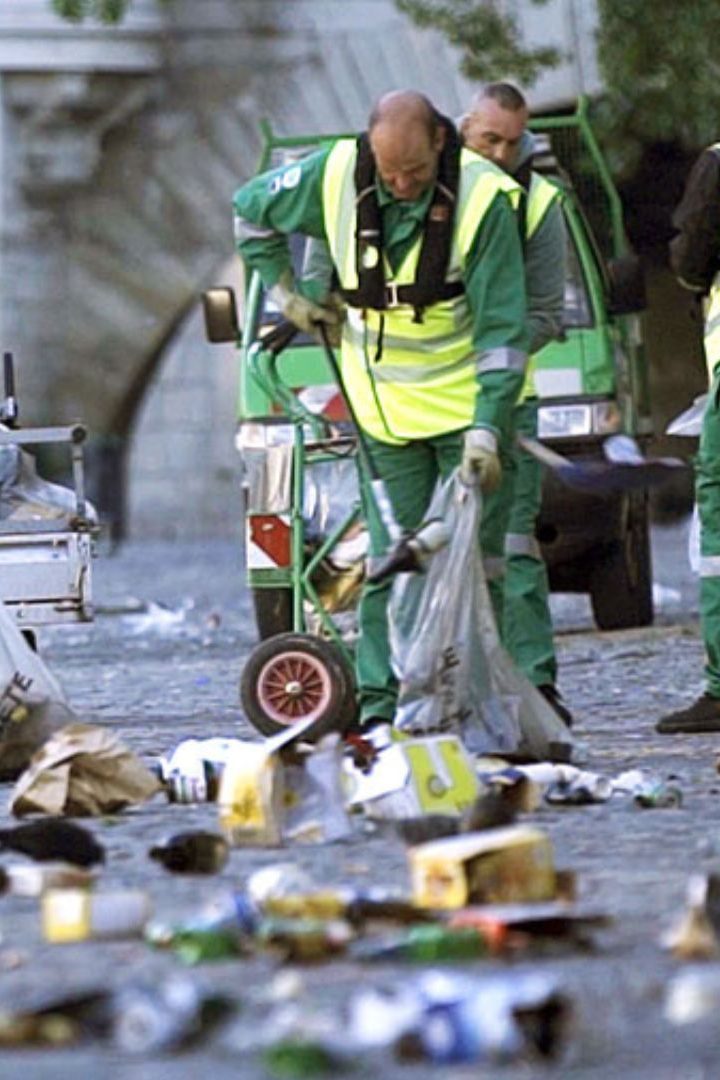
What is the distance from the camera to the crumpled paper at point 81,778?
9.95m

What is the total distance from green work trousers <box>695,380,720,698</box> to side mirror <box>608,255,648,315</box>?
5681 mm

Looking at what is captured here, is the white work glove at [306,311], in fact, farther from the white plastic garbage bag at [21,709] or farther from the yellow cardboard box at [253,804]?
the yellow cardboard box at [253,804]

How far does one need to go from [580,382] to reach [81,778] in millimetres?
8761

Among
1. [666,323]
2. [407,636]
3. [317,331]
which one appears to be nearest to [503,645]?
[407,636]

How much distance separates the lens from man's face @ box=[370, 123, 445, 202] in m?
10.7

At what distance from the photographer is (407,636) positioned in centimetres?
1112

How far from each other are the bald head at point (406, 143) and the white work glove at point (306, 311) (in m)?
0.63

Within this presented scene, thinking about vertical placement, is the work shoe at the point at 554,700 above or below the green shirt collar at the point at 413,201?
below

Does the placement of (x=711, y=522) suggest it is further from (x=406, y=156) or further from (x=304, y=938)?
(x=304, y=938)

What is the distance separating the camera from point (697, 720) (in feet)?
41.2

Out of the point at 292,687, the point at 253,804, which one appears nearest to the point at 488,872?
the point at 253,804

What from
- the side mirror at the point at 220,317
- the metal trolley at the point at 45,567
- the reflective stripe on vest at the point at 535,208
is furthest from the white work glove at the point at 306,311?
the side mirror at the point at 220,317

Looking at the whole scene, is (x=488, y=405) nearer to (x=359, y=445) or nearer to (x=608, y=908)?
(x=359, y=445)

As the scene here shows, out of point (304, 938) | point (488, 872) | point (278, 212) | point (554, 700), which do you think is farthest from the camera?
point (554, 700)
